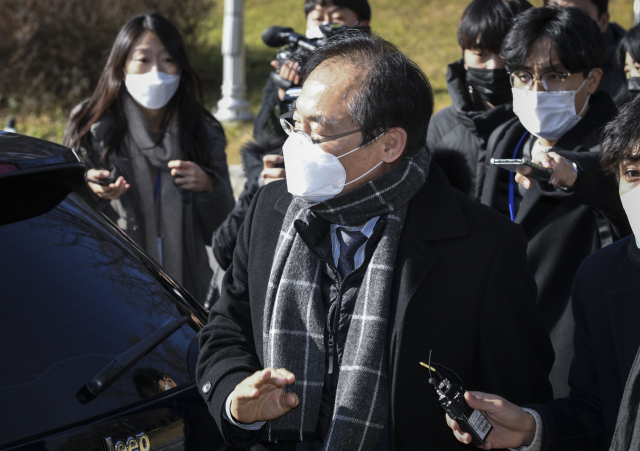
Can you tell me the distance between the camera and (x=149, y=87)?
3846 millimetres

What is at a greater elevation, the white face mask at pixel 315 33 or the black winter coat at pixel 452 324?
the white face mask at pixel 315 33

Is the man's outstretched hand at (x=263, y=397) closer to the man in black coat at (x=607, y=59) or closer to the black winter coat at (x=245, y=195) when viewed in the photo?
the black winter coat at (x=245, y=195)

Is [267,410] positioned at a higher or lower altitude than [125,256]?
lower

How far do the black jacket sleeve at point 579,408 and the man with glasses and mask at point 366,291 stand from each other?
11cm

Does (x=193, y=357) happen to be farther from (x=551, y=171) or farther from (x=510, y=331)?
(x=551, y=171)

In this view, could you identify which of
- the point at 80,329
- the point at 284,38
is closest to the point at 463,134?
the point at 284,38

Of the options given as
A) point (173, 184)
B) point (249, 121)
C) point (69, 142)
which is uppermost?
point (69, 142)

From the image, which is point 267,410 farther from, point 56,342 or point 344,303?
point 56,342

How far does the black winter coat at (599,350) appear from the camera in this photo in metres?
1.75

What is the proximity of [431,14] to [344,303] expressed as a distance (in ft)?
56.3

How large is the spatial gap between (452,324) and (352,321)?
27 cm

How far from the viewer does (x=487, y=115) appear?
343 centimetres

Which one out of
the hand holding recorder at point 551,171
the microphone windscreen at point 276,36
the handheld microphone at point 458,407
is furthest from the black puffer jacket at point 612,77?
the handheld microphone at point 458,407

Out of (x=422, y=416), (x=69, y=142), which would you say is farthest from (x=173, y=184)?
(x=422, y=416)
